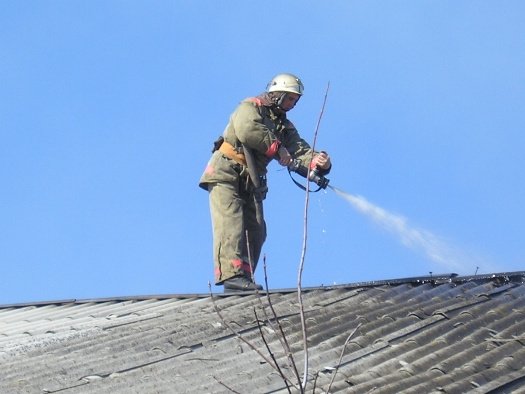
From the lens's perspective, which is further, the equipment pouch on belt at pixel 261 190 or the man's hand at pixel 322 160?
the equipment pouch on belt at pixel 261 190

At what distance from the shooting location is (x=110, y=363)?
303 inches

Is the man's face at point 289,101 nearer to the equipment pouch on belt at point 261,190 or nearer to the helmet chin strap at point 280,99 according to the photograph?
the helmet chin strap at point 280,99

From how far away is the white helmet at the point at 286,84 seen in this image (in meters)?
11.1

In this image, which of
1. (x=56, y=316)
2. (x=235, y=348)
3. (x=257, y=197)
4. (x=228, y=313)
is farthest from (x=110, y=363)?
(x=257, y=197)


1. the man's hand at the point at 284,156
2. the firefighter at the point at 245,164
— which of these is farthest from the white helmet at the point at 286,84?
the man's hand at the point at 284,156

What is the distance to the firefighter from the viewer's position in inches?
428

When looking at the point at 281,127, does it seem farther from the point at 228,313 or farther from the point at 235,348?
the point at 235,348

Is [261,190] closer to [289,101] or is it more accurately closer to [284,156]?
[284,156]

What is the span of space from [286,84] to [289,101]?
17cm

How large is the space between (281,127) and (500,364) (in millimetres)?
4853

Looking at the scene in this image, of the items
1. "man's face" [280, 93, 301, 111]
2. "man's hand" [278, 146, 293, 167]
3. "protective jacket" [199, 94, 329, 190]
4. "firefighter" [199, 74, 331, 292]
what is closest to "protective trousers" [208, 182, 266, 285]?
"firefighter" [199, 74, 331, 292]

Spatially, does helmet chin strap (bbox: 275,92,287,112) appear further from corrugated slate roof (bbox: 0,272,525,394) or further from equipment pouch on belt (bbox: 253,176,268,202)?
corrugated slate roof (bbox: 0,272,525,394)

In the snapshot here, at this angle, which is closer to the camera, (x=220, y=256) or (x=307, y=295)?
(x=307, y=295)

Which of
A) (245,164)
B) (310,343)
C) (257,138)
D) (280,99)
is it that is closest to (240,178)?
(245,164)
